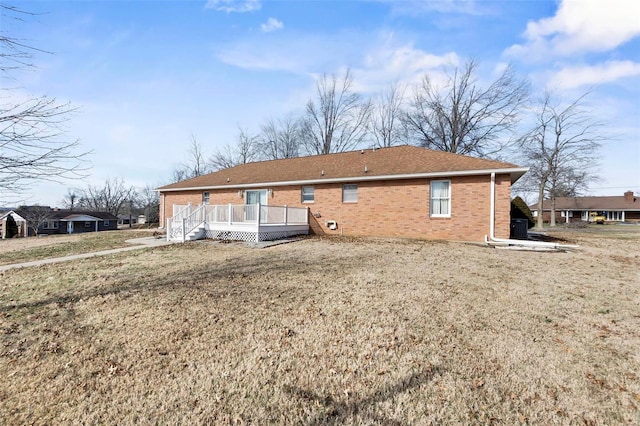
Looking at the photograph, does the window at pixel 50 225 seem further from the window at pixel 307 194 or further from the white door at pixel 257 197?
the window at pixel 307 194

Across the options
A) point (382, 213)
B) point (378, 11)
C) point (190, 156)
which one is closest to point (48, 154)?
point (378, 11)

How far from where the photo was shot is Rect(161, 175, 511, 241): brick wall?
12.1 m

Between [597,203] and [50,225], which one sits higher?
[597,203]

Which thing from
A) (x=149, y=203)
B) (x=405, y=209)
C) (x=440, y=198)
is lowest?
(x=405, y=209)

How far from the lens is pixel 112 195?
65562 millimetres

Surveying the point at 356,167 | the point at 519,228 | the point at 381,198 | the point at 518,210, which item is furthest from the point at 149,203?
the point at 519,228

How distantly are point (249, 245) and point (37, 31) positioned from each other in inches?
326

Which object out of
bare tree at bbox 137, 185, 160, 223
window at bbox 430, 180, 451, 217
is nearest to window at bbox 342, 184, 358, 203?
window at bbox 430, 180, 451, 217

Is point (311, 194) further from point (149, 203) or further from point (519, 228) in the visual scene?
point (149, 203)

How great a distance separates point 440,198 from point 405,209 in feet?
5.10

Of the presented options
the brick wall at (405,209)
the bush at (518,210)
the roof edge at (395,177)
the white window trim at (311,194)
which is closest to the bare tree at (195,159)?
the roof edge at (395,177)

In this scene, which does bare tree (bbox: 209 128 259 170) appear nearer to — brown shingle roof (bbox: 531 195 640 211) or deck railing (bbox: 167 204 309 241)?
deck railing (bbox: 167 204 309 241)

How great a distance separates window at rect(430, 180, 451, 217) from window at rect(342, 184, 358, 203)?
3565mm

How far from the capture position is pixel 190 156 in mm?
40688
